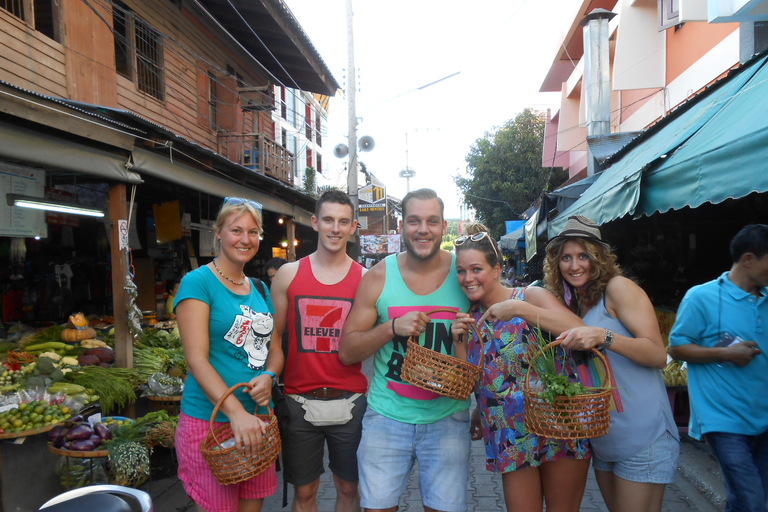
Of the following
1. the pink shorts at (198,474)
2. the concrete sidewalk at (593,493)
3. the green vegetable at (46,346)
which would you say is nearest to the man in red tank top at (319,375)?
the pink shorts at (198,474)

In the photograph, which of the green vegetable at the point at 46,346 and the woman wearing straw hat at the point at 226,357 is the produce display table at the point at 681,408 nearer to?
the woman wearing straw hat at the point at 226,357

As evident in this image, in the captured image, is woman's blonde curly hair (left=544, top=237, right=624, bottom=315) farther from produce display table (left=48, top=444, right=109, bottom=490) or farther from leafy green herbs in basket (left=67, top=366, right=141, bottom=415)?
leafy green herbs in basket (left=67, top=366, right=141, bottom=415)

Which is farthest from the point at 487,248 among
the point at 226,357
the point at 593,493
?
the point at 593,493

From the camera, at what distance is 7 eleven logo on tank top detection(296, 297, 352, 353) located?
2.92m

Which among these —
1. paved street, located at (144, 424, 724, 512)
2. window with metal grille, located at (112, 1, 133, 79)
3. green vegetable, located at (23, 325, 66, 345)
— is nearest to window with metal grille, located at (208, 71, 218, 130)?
window with metal grille, located at (112, 1, 133, 79)

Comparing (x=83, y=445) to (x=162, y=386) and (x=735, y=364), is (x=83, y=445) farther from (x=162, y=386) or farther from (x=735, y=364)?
(x=735, y=364)

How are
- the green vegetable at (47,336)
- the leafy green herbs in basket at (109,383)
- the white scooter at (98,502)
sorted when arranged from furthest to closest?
the green vegetable at (47,336) → the leafy green herbs in basket at (109,383) → the white scooter at (98,502)

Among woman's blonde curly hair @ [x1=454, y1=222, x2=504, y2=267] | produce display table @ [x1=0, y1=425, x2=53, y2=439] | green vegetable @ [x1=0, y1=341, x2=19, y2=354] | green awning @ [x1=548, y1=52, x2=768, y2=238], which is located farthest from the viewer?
green vegetable @ [x1=0, y1=341, x2=19, y2=354]

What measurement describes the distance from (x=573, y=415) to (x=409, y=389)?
868 millimetres

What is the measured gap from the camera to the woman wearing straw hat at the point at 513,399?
94.2 inches

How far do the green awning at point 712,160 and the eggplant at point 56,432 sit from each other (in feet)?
16.9

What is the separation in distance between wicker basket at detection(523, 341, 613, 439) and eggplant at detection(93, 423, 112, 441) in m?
3.65

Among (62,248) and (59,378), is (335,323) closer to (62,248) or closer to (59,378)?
(59,378)

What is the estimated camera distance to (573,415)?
210 centimetres
